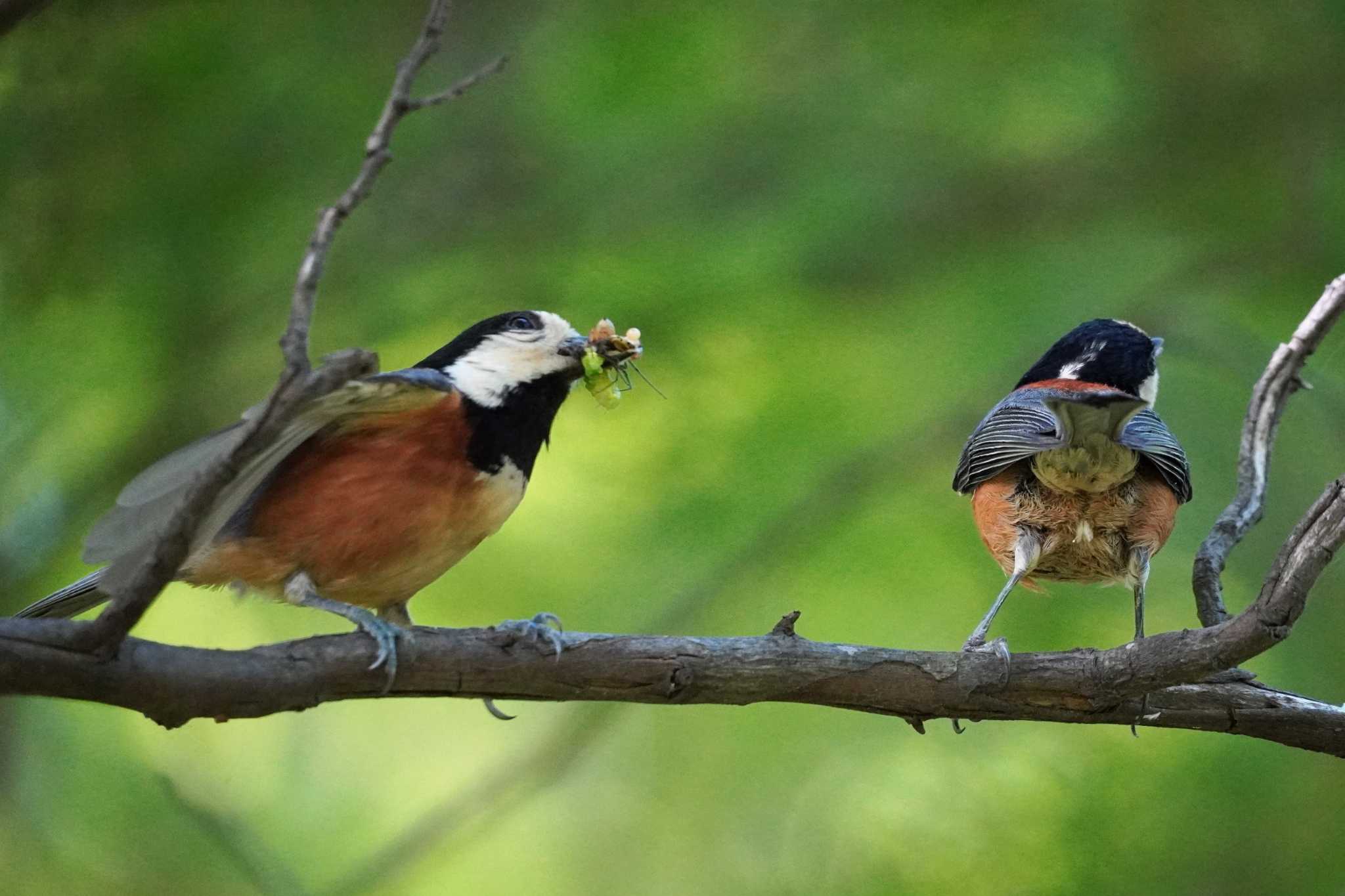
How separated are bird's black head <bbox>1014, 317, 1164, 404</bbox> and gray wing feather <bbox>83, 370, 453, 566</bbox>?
1.57 meters

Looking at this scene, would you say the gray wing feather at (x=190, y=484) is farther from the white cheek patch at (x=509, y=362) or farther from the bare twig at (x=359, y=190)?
the white cheek patch at (x=509, y=362)

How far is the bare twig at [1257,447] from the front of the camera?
2.54 metres

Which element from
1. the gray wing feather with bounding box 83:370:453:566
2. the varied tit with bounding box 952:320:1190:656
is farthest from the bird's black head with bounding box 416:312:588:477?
the varied tit with bounding box 952:320:1190:656

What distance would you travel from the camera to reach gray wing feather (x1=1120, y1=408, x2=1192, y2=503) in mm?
2562

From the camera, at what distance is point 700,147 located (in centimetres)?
395

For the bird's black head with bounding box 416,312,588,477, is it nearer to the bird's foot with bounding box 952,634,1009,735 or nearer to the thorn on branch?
the thorn on branch

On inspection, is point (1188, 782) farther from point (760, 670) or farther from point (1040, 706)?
point (760, 670)

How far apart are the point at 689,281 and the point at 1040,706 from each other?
6.47 feet

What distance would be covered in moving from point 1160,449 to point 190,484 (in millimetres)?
1895

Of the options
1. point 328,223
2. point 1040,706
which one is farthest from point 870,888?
point 328,223

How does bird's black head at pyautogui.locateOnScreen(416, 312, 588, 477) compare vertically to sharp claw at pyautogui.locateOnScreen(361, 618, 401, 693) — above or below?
above

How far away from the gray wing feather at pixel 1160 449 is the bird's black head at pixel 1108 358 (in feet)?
0.26

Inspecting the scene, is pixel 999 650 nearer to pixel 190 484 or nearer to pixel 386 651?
pixel 386 651

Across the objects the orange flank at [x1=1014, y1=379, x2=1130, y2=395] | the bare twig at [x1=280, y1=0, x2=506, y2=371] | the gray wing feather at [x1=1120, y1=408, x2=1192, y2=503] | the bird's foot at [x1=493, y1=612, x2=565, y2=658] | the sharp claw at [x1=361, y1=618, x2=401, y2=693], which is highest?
the orange flank at [x1=1014, y1=379, x2=1130, y2=395]
